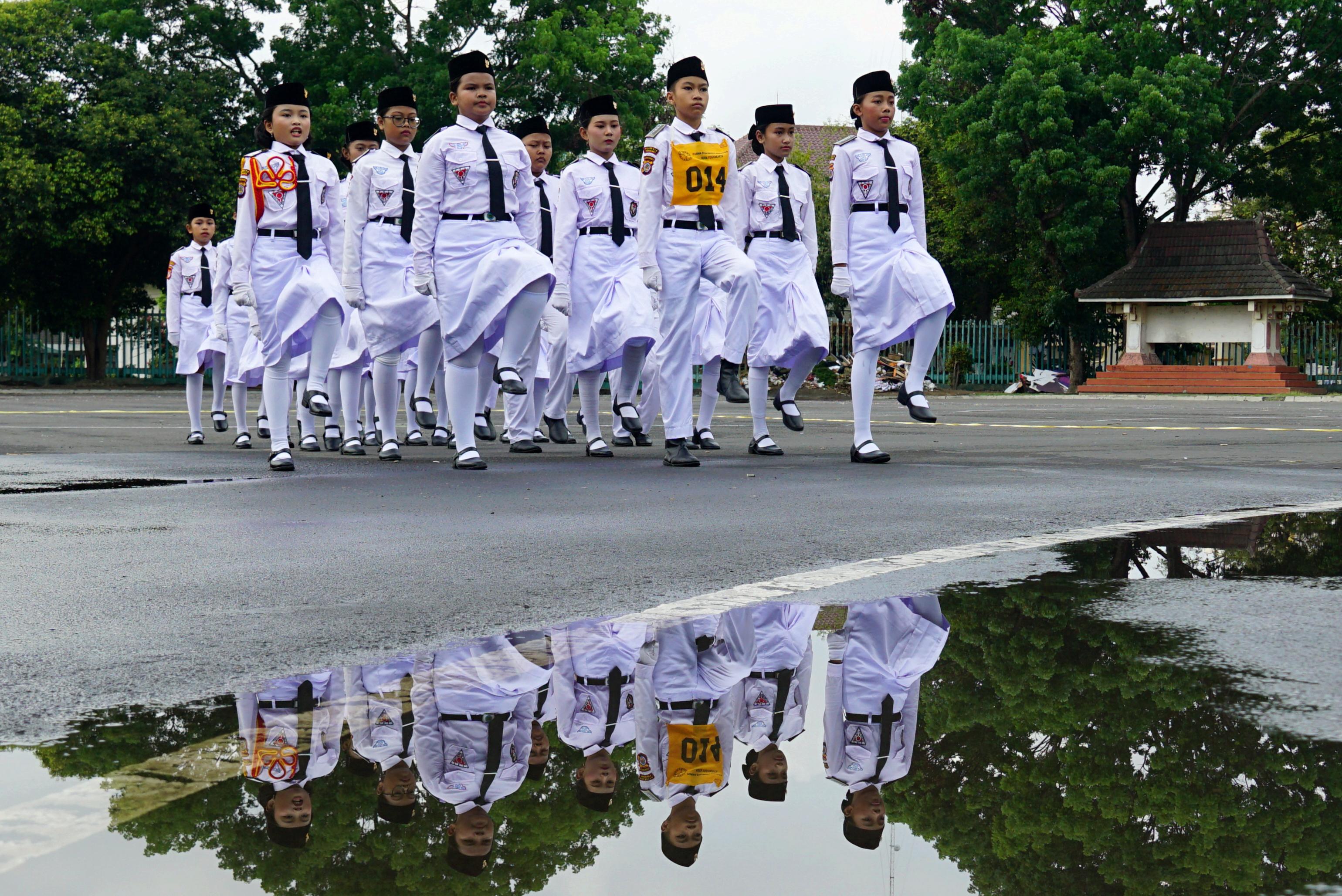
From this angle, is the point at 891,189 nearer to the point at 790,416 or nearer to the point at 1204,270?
the point at 790,416

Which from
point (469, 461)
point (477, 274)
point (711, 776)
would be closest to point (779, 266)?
point (477, 274)

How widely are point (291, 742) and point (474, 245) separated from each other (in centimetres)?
708

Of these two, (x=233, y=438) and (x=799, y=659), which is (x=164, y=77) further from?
(x=799, y=659)

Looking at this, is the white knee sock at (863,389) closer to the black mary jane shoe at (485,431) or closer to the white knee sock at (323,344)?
the white knee sock at (323,344)

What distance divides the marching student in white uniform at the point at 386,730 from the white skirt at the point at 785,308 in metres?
7.97

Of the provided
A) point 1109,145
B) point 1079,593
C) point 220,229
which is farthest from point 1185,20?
point 1079,593

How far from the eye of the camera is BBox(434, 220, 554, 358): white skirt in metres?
9.60

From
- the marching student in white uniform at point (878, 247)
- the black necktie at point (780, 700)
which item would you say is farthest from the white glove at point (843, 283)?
the black necktie at point (780, 700)

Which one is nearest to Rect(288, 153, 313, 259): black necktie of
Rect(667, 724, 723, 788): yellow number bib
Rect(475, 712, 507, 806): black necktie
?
Rect(475, 712, 507, 806): black necktie

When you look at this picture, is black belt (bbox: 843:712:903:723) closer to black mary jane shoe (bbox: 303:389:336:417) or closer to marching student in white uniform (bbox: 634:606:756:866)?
marching student in white uniform (bbox: 634:606:756:866)

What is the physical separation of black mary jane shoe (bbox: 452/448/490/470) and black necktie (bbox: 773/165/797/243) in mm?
3380

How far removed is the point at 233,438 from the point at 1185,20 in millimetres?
36518

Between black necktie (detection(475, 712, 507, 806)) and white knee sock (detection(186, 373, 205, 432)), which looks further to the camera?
white knee sock (detection(186, 373, 205, 432))

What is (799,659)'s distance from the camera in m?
3.67
